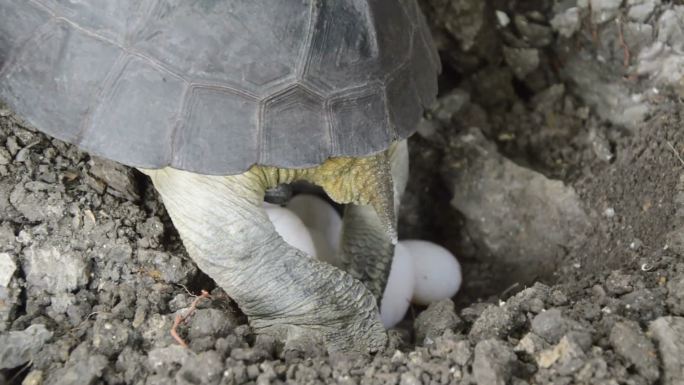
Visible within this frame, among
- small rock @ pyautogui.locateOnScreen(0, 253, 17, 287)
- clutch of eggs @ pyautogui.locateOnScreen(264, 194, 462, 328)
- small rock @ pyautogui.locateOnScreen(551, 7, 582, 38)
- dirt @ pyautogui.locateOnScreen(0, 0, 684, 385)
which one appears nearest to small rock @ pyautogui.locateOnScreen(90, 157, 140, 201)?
dirt @ pyautogui.locateOnScreen(0, 0, 684, 385)

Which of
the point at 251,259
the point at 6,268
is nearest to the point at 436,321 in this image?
the point at 251,259

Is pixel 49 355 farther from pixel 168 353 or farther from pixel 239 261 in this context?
pixel 239 261

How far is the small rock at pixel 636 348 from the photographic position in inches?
73.9

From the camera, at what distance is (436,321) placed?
8.05 feet

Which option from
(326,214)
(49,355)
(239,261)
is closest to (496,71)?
(326,214)

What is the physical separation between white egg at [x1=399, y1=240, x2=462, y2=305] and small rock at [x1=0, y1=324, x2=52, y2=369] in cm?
149

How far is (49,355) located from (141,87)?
806 millimetres

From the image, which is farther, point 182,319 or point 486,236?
point 486,236

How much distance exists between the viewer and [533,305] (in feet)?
7.15

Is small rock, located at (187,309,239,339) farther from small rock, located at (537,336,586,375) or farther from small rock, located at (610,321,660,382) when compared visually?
small rock, located at (610,321,660,382)

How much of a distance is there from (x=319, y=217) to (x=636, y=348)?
4.75 feet

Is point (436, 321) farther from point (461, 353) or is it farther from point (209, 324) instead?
point (209, 324)

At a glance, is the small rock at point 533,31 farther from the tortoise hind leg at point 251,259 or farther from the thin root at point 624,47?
the tortoise hind leg at point 251,259

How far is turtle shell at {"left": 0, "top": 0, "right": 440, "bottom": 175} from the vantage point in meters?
2.04
